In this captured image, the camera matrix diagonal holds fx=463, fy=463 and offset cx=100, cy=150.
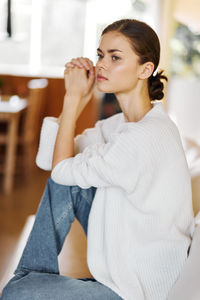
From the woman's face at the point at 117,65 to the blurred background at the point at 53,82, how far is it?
18.6 inches

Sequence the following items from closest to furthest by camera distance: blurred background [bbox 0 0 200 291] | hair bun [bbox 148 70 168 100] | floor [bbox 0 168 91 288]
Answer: hair bun [bbox 148 70 168 100], floor [bbox 0 168 91 288], blurred background [bbox 0 0 200 291]

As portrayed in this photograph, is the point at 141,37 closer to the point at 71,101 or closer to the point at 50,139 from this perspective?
the point at 71,101

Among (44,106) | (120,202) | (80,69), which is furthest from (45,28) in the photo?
(120,202)

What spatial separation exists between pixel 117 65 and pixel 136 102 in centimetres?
14

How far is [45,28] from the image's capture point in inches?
242

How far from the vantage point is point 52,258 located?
5.25 ft

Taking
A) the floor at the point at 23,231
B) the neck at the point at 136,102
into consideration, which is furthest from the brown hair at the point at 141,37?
the floor at the point at 23,231

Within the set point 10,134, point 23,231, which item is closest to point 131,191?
point 23,231

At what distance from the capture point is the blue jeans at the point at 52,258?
4.64 feet

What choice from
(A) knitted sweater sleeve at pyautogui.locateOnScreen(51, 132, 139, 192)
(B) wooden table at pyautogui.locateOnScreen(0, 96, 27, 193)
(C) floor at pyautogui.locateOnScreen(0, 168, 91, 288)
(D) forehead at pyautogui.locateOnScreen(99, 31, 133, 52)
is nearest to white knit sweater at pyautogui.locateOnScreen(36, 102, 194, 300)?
(A) knitted sweater sleeve at pyautogui.locateOnScreen(51, 132, 139, 192)

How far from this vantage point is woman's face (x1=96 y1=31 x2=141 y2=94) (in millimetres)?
1477

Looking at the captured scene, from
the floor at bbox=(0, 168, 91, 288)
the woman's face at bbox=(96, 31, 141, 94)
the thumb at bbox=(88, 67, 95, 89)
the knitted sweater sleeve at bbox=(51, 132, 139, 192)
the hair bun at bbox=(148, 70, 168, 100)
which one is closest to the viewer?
the knitted sweater sleeve at bbox=(51, 132, 139, 192)

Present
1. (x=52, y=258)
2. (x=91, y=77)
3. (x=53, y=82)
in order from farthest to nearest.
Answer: (x=53, y=82), (x=91, y=77), (x=52, y=258)

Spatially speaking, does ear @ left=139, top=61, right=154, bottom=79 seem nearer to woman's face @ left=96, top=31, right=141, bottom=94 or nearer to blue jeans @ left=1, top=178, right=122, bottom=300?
woman's face @ left=96, top=31, right=141, bottom=94
